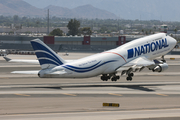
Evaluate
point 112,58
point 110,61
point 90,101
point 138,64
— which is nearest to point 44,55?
point 90,101

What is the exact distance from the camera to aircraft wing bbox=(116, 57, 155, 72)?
4676cm

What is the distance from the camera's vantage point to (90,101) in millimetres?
37625

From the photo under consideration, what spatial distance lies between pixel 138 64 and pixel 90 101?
13.0m

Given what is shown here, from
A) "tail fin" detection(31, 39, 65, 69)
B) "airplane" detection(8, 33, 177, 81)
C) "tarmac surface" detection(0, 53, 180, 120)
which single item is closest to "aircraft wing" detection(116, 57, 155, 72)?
"airplane" detection(8, 33, 177, 81)

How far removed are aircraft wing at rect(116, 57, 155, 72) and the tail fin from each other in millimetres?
10623

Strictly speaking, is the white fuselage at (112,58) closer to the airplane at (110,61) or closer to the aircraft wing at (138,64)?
the airplane at (110,61)

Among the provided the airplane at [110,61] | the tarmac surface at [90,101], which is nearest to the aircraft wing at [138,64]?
the airplane at [110,61]

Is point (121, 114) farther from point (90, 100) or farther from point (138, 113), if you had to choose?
point (90, 100)

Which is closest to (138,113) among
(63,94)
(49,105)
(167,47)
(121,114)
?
(121,114)

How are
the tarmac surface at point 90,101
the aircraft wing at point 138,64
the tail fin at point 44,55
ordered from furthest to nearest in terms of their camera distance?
the aircraft wing at point 138,64, the tail fin at point 44,55, the tarmac surface at point 90,101

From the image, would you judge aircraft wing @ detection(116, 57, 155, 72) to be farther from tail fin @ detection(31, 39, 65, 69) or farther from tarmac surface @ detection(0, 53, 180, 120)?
tail fin @ detection(31, 39, 65, 69)

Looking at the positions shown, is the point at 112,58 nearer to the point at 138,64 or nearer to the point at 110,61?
the point at 110,61

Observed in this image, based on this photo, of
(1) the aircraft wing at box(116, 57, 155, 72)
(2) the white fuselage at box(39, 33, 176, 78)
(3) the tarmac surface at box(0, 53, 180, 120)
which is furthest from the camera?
(1) the aircraft wing at box(116, 57, 155, 72)

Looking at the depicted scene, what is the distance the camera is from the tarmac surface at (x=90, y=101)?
30.8 metres
